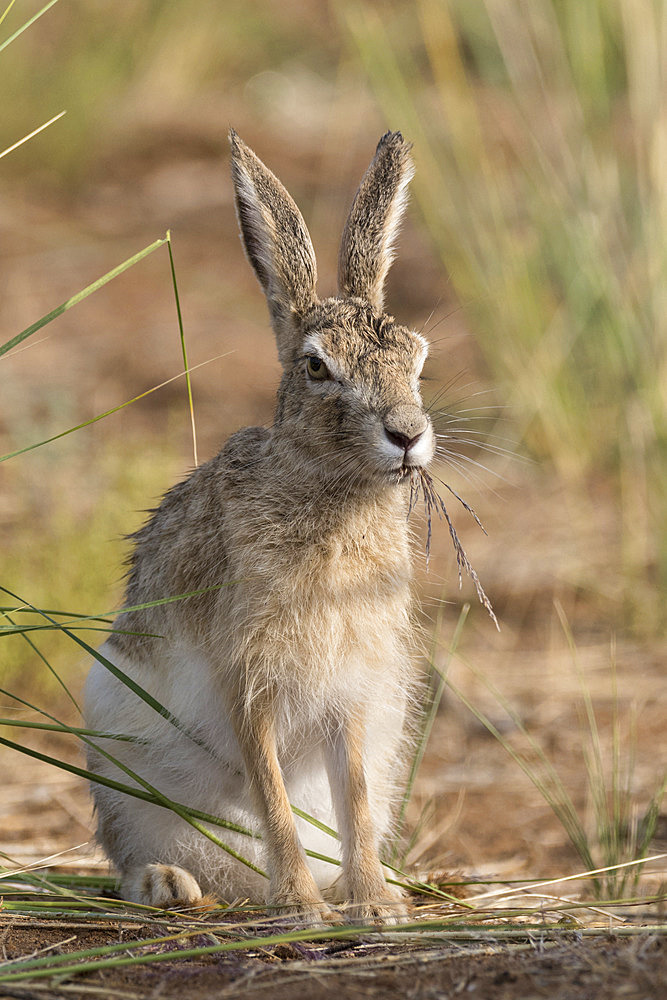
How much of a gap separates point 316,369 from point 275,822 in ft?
3.56

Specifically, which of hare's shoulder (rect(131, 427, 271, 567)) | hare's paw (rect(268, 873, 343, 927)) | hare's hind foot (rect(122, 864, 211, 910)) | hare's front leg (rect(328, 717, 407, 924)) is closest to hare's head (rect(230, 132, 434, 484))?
hare's shoulder (rect(131, 427, 271, 567))

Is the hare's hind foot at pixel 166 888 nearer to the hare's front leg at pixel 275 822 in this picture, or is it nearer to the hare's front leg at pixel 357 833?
the hare's front leg at pixel 275 822

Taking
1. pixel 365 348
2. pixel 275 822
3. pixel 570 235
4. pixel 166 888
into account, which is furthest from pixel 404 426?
pixel 570 235

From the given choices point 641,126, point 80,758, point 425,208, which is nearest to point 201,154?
point 425,208

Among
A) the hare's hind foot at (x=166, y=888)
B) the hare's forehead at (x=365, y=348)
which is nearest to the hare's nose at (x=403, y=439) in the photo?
the hare's forehead at (x=365, y=348)

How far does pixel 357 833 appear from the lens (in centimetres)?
297

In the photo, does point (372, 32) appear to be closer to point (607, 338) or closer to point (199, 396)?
point (607, 338)

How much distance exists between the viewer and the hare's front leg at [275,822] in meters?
2.81

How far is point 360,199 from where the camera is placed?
10.4ft

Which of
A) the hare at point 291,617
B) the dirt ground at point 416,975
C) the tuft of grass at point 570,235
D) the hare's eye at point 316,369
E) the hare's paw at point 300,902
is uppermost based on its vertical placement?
the tuft of grass at point 570,235

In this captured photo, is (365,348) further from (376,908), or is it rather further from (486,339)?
(486,339)

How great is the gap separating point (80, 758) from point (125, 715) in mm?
1629

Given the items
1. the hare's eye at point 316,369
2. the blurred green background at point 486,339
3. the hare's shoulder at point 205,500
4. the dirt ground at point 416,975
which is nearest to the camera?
the dirt ground at point 416,975

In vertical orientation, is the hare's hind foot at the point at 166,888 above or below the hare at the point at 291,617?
below
